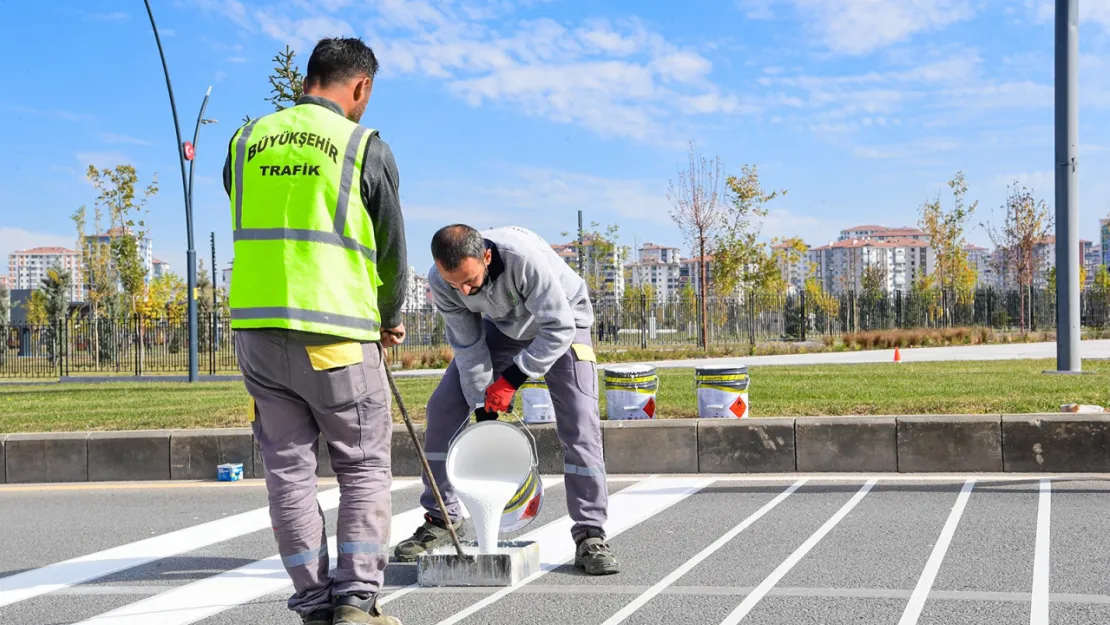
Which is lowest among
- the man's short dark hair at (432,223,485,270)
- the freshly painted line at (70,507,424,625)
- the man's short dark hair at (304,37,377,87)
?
the freshly painted line at (70,507,424,625)

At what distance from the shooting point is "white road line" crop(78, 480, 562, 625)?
4.21m

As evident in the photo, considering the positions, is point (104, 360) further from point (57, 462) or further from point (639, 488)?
point (639, 488)

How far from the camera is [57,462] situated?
8.73 m

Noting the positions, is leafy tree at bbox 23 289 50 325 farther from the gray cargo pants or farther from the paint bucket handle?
the gray cargo pants

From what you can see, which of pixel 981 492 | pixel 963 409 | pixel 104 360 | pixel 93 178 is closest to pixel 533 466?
pixel 981 492

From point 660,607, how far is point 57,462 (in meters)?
6.40

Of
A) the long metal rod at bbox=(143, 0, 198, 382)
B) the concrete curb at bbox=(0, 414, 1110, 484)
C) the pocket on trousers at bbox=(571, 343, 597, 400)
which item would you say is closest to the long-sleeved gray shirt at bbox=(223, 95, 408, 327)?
the pocket on trousers at bbox=(571, 343, 597, 400)

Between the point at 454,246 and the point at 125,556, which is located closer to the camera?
the point at 454,246

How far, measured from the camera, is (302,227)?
3451 millimetres

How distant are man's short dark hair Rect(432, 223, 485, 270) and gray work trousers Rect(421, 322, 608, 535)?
0.78 metres

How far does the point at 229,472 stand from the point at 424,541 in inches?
149

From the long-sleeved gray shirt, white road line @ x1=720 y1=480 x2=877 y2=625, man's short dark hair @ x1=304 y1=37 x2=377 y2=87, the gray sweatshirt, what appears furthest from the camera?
the gray sweatshirt

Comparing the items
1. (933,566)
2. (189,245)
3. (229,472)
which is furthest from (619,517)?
(189,245)

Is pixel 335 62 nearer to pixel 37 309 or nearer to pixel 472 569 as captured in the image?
pixel 472 569
